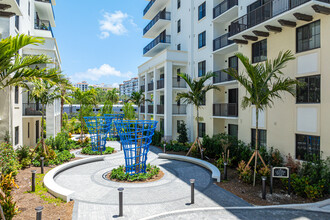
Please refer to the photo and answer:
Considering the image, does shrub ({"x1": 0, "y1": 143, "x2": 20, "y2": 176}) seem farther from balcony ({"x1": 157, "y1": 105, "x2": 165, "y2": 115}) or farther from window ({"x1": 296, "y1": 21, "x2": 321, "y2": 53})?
window ({"x1": 296, "y1": 21, "x2": 321, "y2": 53})

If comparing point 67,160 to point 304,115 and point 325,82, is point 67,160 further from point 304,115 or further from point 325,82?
point 325,82

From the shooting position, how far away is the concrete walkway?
8070 millimetres

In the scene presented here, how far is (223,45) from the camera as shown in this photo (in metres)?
19.3

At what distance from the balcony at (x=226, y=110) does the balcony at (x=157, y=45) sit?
1261cm

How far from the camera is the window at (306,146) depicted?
37.4 ft

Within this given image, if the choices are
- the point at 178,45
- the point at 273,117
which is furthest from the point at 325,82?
the point at 178,45

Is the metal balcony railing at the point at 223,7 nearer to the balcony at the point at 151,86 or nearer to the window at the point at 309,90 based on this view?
the window at the point at 309,90

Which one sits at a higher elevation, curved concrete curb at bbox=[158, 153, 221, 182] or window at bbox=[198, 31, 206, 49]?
window at bbox=[198, 31, 206, 49]

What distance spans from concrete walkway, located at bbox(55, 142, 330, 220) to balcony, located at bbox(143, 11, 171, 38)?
2078cm

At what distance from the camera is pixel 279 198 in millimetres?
9508

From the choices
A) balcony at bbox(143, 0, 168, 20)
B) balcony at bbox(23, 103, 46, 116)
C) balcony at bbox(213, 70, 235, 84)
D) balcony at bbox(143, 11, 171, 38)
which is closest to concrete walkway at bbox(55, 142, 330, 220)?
balcony at bbox(213, 70, 235, 84)

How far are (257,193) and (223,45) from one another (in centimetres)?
1316

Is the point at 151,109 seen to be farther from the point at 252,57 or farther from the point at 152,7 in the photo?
the point at 252,57

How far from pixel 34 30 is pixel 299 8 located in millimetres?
24727
